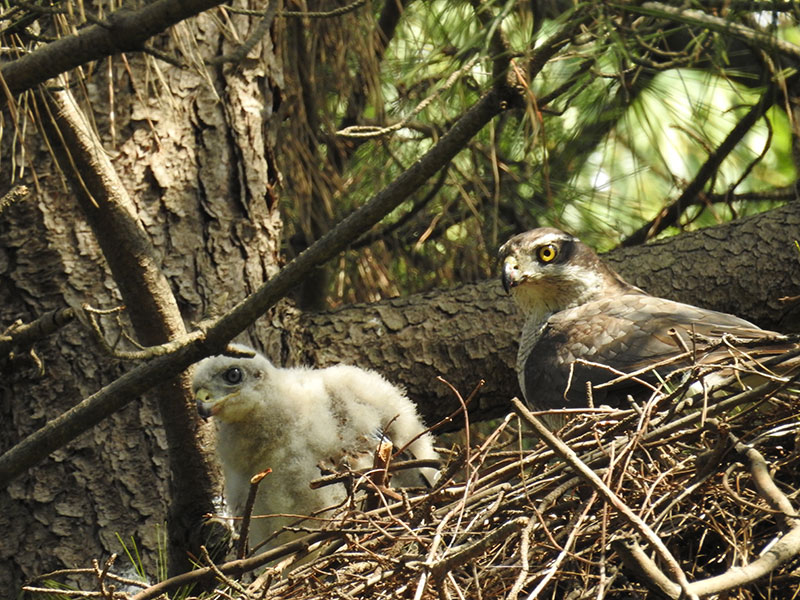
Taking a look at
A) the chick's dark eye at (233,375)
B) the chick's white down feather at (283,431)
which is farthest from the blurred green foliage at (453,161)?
the chick's dark eye at (233,375)

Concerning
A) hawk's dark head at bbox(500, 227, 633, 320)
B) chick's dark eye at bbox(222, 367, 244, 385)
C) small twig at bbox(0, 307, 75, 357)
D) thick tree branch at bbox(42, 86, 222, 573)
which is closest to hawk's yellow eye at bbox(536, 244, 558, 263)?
hawk's dark head at bbox(500, 227, 633, 320)

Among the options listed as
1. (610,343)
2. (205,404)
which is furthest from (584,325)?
(205,404)

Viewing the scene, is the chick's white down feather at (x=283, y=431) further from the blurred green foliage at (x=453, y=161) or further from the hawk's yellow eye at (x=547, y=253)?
the blurred green foliage at (x=453, y=161)

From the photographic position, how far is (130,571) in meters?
4.13

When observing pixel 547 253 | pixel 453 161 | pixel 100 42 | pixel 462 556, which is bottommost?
pixel 462 556

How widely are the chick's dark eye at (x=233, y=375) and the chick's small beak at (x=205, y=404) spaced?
0.08 meters

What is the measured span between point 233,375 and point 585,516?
147 centimetres

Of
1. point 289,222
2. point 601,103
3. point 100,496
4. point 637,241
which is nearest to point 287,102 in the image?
point 289,222

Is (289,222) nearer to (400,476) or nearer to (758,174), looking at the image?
(400,476)

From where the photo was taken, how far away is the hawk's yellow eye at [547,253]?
15.4 feet

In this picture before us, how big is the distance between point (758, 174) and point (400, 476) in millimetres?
A: 4731

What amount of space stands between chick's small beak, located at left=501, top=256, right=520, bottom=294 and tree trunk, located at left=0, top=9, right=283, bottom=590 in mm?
967

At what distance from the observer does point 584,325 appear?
429 centimetres

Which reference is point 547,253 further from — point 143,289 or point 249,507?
point 249,507
